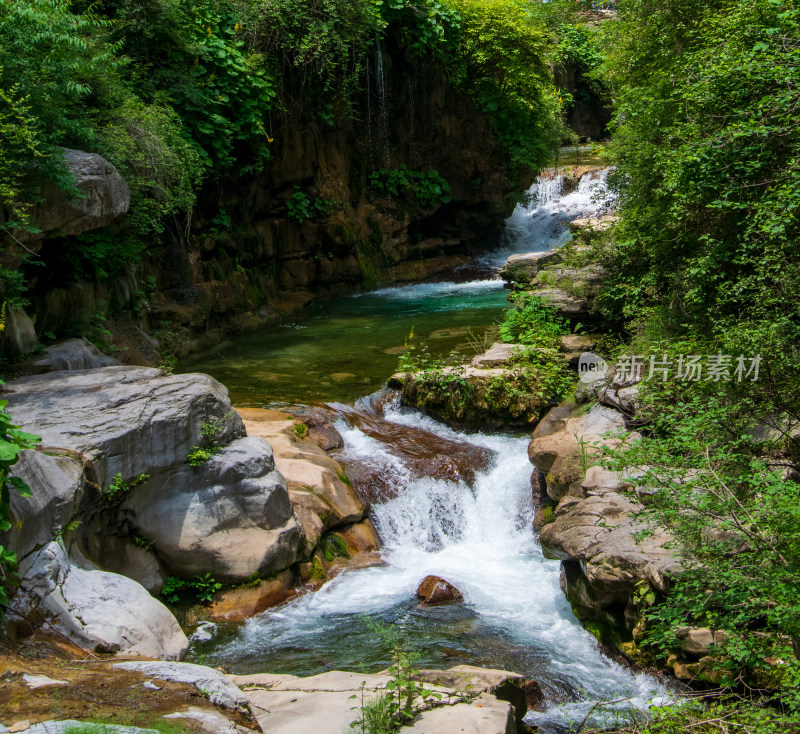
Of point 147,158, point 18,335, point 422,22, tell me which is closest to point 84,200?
point 18,335

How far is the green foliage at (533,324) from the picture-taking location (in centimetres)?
1001

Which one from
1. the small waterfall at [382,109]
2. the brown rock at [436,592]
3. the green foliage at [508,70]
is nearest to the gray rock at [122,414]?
the brown rock at [436,592]

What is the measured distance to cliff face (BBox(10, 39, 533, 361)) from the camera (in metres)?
10.2

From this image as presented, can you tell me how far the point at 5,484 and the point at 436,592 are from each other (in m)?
3.63

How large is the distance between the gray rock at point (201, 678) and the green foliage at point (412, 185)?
1475 cm

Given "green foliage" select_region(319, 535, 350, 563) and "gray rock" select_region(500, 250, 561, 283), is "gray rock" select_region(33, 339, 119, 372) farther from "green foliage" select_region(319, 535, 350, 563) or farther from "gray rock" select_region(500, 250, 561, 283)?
"gray rock" select_region(500, 250, 561, 283)

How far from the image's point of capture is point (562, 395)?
350 inches

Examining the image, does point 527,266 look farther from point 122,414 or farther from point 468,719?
point 468,719

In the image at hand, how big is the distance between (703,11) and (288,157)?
8.64 m

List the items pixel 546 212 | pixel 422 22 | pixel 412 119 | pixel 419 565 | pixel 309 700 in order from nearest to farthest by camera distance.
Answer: pixel 309 700
pixel 419 565
pixel 422 22
pixel 412 119
pixel 546 212

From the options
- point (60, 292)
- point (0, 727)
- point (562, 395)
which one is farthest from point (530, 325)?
point (0, 727)

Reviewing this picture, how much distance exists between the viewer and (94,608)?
444 cm

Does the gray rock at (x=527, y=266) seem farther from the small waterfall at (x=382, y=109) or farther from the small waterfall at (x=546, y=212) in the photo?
the small waterfall at (x=382, y=109)

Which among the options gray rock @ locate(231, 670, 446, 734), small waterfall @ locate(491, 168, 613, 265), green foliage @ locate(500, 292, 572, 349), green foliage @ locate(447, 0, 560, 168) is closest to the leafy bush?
gray rock @ locate(231, 670, 446, 734)
